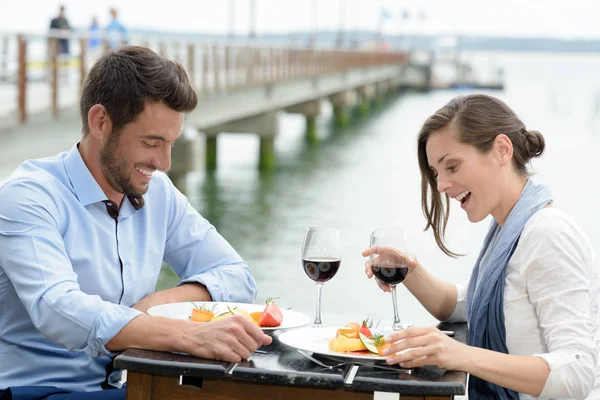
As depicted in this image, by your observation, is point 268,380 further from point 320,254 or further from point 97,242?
point 97,242

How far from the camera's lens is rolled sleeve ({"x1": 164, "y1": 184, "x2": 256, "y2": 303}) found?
3.28m

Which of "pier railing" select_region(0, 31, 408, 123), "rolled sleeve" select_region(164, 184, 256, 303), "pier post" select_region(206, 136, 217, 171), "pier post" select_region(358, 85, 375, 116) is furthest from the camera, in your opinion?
"pier post" select_region(358, 85, 375, 116)

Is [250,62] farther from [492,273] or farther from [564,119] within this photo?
[564,119]

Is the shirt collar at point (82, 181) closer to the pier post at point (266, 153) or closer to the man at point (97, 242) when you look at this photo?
the man at point (97, 242)

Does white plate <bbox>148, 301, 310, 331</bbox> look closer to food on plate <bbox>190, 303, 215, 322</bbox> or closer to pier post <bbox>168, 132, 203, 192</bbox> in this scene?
food on plate <bbox>190, 303, 215, 322</bbox>

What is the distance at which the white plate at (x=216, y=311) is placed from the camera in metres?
2.81

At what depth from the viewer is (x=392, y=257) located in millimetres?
2795

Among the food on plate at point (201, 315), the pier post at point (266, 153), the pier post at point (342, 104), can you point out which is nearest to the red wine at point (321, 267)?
the food on plate at point (201, 315)

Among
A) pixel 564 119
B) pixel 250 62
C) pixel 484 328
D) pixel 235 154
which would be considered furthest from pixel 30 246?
pixel 564 119

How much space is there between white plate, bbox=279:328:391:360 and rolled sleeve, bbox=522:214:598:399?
16.9 inches

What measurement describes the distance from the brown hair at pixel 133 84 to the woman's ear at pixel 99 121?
2 cm

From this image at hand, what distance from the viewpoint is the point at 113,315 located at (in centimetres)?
258

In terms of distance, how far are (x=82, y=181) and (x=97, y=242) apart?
18cm

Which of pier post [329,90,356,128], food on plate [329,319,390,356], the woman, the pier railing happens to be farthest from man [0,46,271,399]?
pier post [329,90,356,128]
